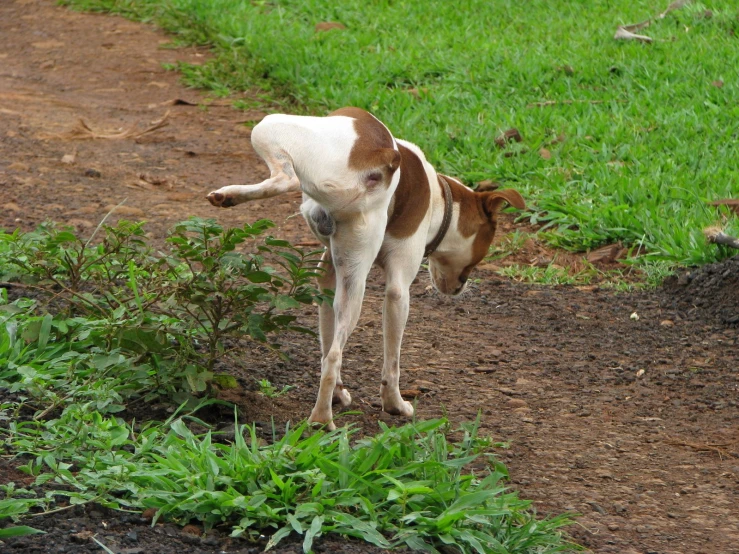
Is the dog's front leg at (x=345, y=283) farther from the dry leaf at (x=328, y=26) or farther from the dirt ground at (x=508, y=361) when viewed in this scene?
the dry leaf at (x=328, y=26)

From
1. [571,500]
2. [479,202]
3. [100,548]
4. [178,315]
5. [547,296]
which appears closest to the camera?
[100,548]

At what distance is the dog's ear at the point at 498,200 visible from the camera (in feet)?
15.4

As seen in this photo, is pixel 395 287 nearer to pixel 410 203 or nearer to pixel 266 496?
pixel 410 203

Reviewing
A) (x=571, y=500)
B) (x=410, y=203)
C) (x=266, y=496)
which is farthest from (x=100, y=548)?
(x=410, y=203)

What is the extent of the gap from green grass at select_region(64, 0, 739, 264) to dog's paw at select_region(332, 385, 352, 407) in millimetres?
2507

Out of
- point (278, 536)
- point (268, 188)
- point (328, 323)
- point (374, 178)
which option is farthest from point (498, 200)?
point (278, 536)

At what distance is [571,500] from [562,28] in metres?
6.95

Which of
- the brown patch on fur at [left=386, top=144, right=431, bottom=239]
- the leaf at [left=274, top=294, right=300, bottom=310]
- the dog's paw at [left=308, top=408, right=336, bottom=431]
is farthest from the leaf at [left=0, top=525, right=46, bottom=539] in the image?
the brown patch on fur at [left=386, top=144, right=431, bottom=239]

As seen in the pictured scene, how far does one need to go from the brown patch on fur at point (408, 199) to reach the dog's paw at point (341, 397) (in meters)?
0.69

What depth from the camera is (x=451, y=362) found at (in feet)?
16.6

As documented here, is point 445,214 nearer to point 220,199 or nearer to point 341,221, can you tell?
point 341,221

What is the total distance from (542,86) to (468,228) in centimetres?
402

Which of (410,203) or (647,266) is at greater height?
(410,203)

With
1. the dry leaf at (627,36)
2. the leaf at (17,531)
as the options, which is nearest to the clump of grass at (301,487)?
the leaf at (17,531)
